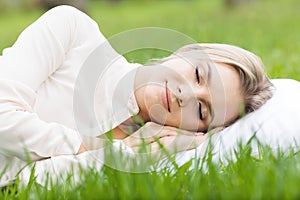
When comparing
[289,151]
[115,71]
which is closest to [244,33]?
[115,71]

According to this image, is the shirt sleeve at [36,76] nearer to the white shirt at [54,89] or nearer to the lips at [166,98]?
the white shirt at [54,89]

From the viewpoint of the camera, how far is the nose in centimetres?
295

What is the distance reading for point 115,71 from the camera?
328cm

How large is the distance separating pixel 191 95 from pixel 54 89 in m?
0.64

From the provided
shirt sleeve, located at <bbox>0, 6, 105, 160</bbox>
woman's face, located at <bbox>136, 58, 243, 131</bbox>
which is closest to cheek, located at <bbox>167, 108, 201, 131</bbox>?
woman's face, located at <bbox>136, 58, 243, 131</bbox>

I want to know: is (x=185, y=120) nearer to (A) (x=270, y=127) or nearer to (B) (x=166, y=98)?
(B) (x=166, y=98)

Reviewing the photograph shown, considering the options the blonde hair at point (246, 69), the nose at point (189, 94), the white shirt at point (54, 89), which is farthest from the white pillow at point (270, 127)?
the white shirt at point (54, 89)

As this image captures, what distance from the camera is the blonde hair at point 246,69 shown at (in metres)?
3.12

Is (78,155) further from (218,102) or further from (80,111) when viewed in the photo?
(218,102)

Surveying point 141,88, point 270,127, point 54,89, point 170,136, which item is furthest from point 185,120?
point 54,89

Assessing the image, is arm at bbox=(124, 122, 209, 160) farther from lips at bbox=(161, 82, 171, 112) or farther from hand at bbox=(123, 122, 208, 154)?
lips at bbox=(161, 82, 171, 112)

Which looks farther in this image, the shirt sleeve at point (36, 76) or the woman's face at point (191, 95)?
the woman's face at point (191, 95)

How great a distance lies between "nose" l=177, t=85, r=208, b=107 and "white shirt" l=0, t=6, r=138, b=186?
235 mm

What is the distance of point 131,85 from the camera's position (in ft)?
10.4
